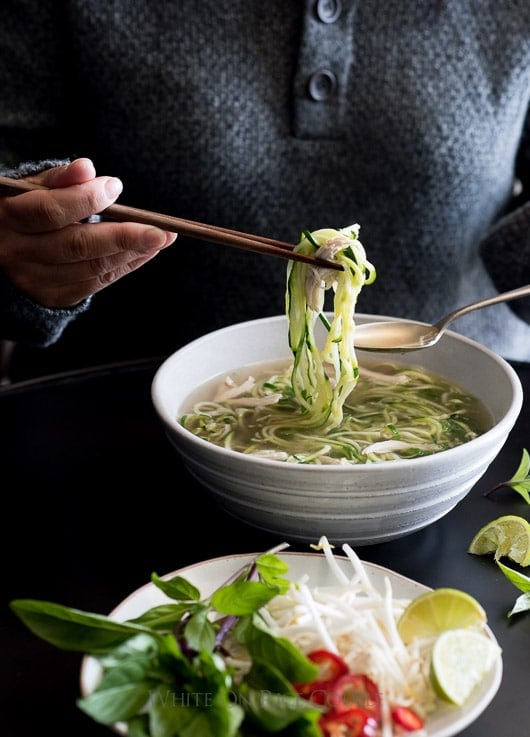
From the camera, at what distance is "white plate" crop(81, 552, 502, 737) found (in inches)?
31.2

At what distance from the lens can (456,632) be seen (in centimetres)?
85

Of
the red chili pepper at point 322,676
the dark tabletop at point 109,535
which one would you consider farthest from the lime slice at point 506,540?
the red chili pepper at point 322,676

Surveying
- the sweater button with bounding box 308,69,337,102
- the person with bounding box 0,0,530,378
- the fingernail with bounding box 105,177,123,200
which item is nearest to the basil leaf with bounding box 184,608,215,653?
the fingernail with bounding box 105,177,123,200

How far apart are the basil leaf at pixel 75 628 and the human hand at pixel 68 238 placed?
619 mm

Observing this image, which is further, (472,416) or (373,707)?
(472,416)

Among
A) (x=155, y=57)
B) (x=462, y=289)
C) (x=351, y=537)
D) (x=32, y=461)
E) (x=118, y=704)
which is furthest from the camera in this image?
(x=462, y=289)

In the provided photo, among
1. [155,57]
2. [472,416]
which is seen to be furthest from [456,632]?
[155,57]

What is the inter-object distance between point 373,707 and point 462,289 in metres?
1.53

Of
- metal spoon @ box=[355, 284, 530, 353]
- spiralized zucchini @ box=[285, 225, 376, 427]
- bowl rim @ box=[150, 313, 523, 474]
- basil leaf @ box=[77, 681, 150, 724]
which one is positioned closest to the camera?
basil leaf @ box=[77, 681, 150, 724]

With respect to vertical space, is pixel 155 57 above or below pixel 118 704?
above

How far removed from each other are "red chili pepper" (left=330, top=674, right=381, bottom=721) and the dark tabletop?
5.5 inches

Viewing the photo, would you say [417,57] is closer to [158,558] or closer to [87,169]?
[87,169]

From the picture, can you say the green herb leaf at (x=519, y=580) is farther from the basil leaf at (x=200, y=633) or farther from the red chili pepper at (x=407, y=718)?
the basil leaf at (x=200, y=633)

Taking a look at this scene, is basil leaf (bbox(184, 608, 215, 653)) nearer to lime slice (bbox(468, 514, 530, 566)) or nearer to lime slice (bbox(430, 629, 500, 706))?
lime slice (bbox(430, 629, 500, 706))
